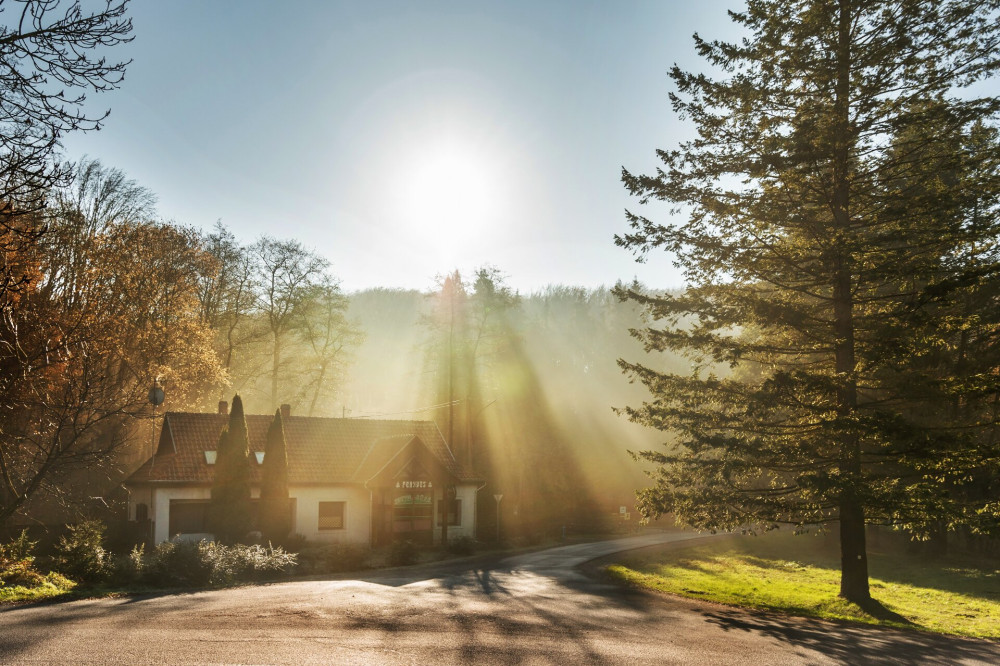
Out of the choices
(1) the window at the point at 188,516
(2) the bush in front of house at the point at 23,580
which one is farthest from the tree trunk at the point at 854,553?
(1) the window at the point at 188,516

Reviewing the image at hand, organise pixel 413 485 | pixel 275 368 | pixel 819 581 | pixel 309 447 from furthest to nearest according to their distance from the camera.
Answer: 1. pixel 275 368
2. pixel 309 447
3. pixel 413 485
4. pixel 819 581

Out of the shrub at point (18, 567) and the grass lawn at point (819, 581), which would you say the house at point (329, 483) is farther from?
the shrub at point (18, 567)

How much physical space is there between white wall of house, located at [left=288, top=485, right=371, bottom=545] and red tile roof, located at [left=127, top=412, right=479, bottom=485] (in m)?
0.57

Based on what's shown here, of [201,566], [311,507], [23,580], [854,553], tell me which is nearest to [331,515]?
[311,507]

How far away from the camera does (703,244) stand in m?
18.5

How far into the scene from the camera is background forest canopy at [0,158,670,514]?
20.3 metres

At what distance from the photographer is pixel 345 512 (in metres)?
35.8

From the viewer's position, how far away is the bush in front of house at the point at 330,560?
25703 mm

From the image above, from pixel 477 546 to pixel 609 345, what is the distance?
47.8 m

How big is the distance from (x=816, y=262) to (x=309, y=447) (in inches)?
1073

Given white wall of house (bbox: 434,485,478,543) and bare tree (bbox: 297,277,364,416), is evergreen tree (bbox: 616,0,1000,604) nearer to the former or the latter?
white wall of house (bbox: 434,485,478,543)

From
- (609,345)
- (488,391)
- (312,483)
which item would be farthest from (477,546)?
(609,345)

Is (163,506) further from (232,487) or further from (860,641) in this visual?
(860,641)

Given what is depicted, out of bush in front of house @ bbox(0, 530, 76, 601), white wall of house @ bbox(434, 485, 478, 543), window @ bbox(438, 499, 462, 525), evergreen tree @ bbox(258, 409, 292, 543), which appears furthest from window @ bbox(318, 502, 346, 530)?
bush in front of house @ bbox(0, 530, 76, 601)
